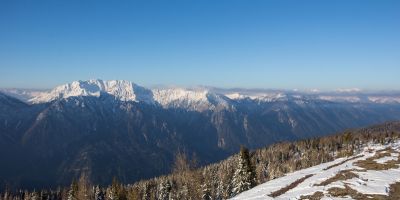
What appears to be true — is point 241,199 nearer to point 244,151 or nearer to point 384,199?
point 384,199

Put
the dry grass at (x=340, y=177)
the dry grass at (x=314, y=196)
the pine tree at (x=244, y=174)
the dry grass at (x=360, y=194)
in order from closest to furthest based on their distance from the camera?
the dry grass at (x=360, y=194), the dry grass at (x=314, y=196), the dry grass at (x=340, y=177), the pine tree at (x=244, y=174)

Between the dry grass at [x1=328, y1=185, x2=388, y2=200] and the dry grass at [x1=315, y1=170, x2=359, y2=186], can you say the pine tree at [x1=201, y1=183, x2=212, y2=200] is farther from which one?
the dry grass at [x1=328, y1=185, x2=388, y2=200]

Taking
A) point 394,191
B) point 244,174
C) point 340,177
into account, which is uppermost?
point 394,191

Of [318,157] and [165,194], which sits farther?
[318,157]

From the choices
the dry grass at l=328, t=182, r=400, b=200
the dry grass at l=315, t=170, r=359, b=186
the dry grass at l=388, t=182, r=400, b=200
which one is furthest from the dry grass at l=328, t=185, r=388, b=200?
the dry grass at l=315, t=170, r=359, b=186

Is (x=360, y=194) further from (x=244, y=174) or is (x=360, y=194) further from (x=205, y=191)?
(x=205, y=191)

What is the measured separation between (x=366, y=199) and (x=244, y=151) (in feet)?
202

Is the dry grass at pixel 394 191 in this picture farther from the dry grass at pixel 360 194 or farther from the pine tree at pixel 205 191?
the pine tree at pixel 205 191

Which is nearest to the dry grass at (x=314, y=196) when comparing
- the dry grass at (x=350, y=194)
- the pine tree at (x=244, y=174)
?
the dry grass at (x=350, y=194)

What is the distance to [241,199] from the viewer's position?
4191 cm

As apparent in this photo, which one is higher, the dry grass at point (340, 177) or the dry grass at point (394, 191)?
the dry grass at point (394, 191)

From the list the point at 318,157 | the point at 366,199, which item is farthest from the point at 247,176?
the point at 318,157

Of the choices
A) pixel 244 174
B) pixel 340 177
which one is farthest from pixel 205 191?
pixel 340 177

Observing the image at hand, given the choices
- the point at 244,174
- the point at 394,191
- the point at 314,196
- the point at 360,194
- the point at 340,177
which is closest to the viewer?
the point at 360,194
